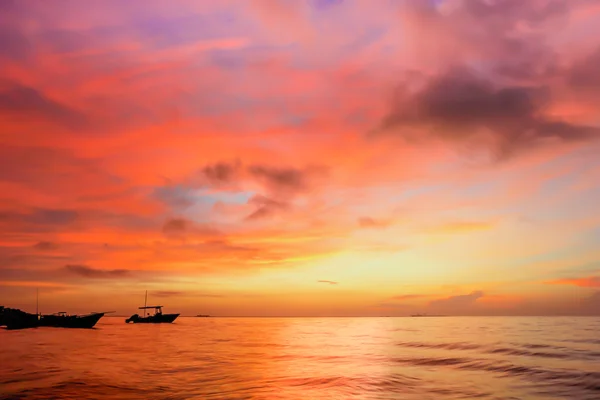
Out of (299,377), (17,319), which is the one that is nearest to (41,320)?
(17,319)

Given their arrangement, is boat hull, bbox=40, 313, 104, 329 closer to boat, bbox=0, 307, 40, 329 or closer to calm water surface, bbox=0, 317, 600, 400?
boat, bbox=0, 307, 40, 329

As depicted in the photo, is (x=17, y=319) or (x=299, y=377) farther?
(x=17, y=319)

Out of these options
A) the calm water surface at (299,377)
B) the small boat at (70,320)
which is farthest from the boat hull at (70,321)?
the calm water surface at (299,377)

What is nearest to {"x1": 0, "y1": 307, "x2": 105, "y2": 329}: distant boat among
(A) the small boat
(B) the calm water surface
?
(A) the small boat

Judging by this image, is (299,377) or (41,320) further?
(41,320)

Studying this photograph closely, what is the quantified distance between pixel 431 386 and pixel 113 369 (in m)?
31.7

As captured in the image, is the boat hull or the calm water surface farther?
the boat hull

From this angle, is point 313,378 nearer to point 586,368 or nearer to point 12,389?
point 12,389

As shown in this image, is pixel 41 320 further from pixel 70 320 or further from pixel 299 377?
pixel 299 377

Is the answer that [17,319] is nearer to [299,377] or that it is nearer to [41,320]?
[41,320]

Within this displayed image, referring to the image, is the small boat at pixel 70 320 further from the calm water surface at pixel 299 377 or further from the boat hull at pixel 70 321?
the calm water surface at pixel 299 377

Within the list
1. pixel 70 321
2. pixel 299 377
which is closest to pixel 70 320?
pixel 70 321

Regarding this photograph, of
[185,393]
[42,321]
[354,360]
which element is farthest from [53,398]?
[42,321]

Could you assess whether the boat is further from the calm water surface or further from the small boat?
the calm water surface
